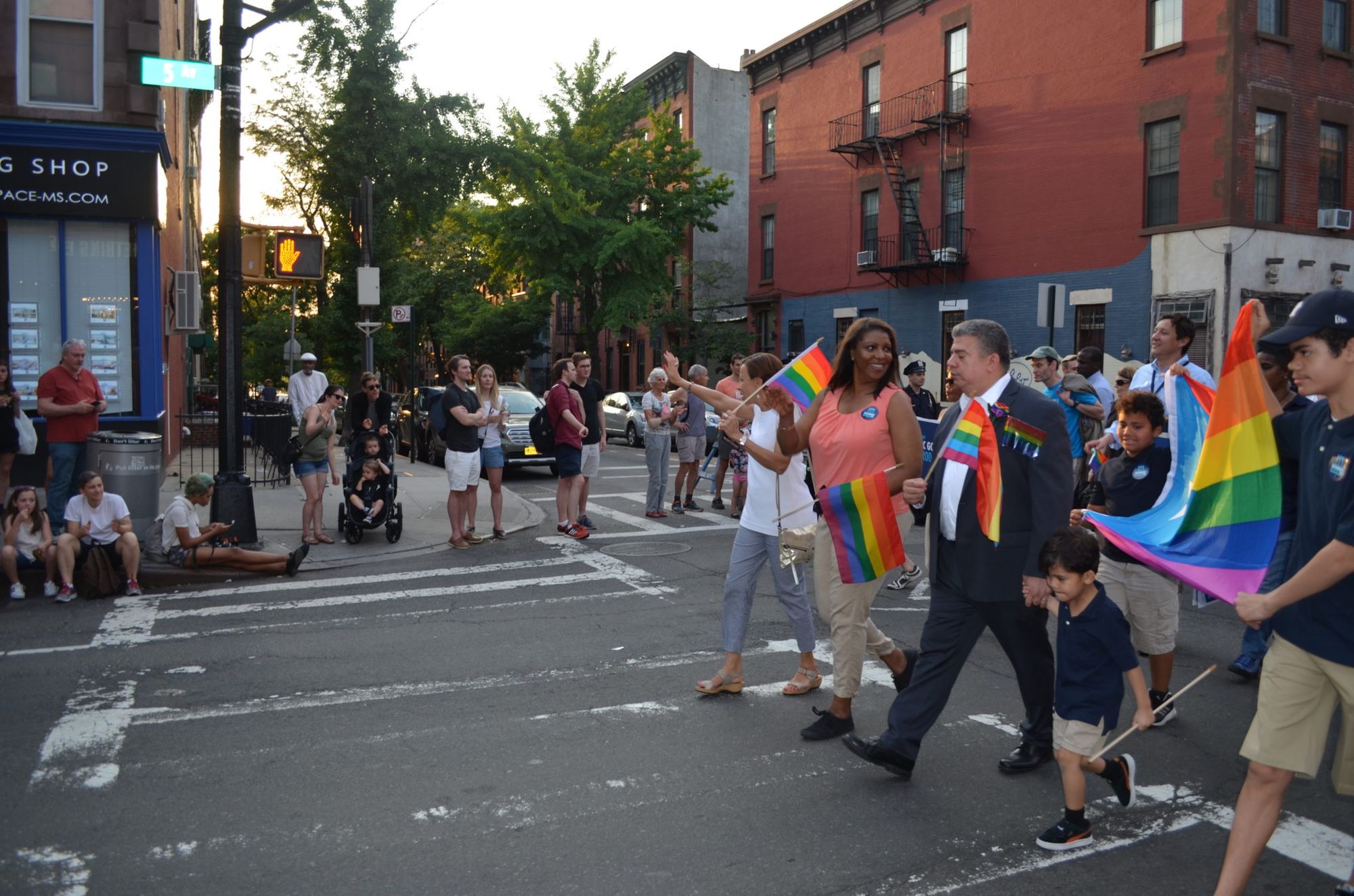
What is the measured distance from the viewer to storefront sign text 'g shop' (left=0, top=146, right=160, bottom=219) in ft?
47.4

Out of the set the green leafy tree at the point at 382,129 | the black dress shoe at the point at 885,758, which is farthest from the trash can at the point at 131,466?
the green leafy tree at the point at 382,129

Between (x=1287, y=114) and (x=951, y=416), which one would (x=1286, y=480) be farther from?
(x=1287, y=114)

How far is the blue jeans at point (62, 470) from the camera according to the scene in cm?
1134

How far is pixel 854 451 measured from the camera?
538 centimetres

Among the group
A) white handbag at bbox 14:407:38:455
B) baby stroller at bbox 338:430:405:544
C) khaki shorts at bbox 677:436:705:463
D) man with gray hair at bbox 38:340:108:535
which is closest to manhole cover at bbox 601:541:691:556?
baby stroller at bbox 338:430:405:544

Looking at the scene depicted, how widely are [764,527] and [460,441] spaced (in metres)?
6.60

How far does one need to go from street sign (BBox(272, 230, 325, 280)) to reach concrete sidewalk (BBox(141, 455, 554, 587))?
278cm

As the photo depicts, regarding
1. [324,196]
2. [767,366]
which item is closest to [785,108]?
[324,196]

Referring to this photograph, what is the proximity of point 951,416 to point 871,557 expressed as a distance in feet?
2.49

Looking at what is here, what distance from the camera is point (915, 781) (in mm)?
5004

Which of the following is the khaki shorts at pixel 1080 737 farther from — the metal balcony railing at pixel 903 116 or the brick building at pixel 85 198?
the metal balcony railing at pixel 903 116

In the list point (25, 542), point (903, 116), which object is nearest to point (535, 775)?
point (25, 542)

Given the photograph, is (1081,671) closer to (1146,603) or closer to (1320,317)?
(1320,317)

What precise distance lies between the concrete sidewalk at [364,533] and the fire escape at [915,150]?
14623 millimetres
